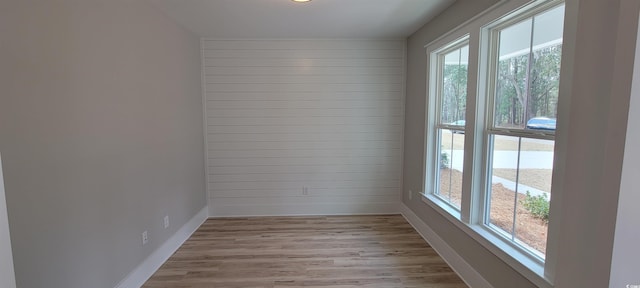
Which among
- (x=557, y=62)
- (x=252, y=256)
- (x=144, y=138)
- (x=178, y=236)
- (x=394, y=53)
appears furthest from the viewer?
(x=394, y=53)

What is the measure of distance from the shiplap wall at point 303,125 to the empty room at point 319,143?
21mm

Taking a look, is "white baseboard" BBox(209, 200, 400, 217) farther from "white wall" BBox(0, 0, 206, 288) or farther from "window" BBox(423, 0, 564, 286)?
"window" BBox(423, 0, 564, 286)

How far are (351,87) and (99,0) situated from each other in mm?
2687

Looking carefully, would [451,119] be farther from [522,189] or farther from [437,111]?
[522,189]

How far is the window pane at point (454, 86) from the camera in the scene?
2.56m

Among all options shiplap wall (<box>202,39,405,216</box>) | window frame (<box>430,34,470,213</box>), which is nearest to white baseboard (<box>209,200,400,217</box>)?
shiplap wall (<box>202,39,405,216</box>)

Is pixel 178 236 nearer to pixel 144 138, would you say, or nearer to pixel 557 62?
pixel 144 138

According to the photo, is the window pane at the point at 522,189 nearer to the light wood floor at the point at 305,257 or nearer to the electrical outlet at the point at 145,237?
the light wood floor at the point at 305,257

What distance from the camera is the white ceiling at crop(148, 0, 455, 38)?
2455mm

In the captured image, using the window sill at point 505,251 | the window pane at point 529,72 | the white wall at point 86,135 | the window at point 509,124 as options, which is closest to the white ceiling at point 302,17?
the white wall at point 86,135

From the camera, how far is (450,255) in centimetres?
250

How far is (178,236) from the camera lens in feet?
9.46

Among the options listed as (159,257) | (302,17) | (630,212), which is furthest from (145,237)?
(630,212)

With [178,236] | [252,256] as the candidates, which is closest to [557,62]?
[252,256]
